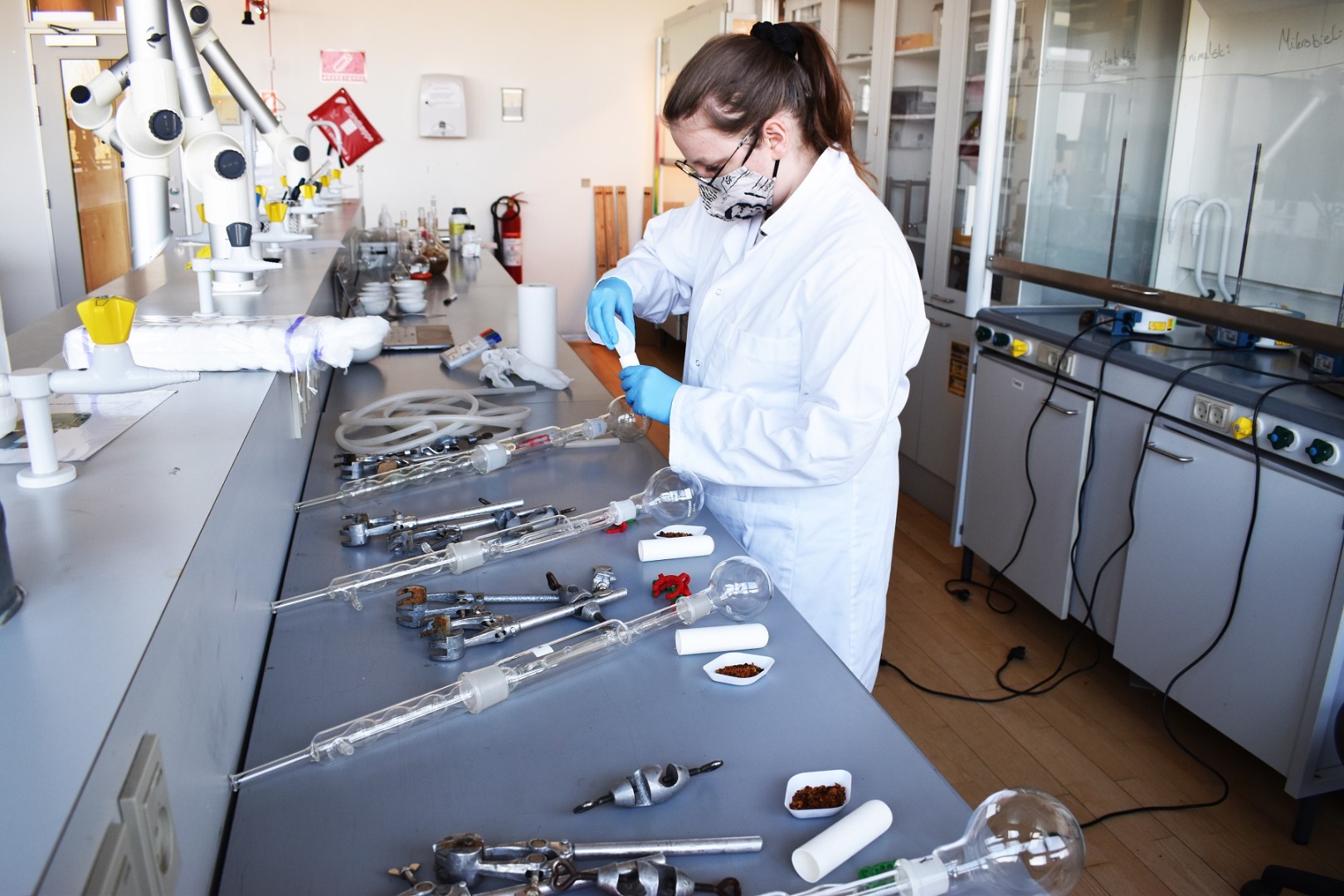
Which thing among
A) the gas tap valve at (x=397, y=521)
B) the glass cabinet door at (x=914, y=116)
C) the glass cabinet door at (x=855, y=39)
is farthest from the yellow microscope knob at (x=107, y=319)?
the glass cabinet door at (x=855, y=39)

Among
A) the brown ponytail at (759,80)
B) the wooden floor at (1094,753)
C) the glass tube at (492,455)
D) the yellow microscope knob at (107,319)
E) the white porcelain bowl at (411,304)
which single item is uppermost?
the brown ponytail at (759,80)

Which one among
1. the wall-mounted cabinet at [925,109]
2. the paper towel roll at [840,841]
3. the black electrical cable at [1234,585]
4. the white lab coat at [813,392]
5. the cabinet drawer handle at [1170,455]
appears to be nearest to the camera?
the paper towel roll at [840,841]

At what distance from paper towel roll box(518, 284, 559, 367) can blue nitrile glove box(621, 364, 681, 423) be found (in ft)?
2.94

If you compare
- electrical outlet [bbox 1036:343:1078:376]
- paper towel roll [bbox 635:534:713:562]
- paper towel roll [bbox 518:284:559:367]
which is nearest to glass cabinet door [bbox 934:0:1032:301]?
electrical outlet [bbox 1036:343:1078:376]

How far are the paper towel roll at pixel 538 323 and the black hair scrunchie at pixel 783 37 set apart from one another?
107 centimetres

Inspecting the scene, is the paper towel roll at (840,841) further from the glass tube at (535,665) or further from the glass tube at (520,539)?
the glass tube at (520,539)

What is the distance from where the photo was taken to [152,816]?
2.11ft

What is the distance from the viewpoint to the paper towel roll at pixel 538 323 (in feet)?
8.00

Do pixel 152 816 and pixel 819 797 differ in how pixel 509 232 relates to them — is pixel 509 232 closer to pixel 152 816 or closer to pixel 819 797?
pixel 819 797

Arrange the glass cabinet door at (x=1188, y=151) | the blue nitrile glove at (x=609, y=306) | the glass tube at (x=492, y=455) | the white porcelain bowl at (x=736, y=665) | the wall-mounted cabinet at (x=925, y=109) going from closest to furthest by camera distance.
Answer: the white porcelain bowl at (x=736, y=665) → the glass tube at (x=492, y=455) → the blue nitrile glove at (x=609, y=306) → the glass cabinet door at (x=1188, y=151) → the wall-mounted cabinet at (x=925, y=109)

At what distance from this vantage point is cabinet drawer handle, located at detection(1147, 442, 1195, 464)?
2.20 m

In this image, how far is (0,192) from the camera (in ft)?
18.7

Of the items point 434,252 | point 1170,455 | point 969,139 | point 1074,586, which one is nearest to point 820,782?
point 1170,455

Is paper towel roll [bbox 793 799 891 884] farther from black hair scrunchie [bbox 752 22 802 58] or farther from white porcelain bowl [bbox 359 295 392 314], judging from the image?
white porcelain bowl [bbox 359 295 392 314]
